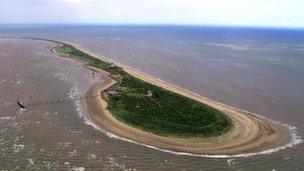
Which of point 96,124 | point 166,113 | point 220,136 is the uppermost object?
point 166,113

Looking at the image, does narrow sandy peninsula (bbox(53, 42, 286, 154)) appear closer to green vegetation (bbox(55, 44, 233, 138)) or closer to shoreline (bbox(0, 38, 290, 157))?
shoreline (bbox(0, 38, 290, 157))

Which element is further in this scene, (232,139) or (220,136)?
(220,136)

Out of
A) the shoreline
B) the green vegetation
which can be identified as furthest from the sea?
the green vegetation

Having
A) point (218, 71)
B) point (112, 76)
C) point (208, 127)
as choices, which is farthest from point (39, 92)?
point (218, 71)

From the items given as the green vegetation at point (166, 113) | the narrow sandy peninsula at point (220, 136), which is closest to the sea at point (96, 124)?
the narrow sandy peninsula at point (220, 136)

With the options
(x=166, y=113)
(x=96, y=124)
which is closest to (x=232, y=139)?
(x=166, y=113)

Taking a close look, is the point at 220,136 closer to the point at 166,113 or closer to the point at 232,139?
the point at 232,139

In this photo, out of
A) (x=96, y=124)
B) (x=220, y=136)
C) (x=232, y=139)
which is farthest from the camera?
(x=96, y=124)

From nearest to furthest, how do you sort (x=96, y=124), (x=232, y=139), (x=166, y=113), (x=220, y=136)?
(x=232, y=139)
(x=220, y=136)
(x=96, y=124)
(x=166, y=113)

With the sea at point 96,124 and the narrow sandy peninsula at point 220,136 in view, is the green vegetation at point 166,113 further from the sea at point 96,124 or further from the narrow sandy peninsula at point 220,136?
the sea at point 96,124
